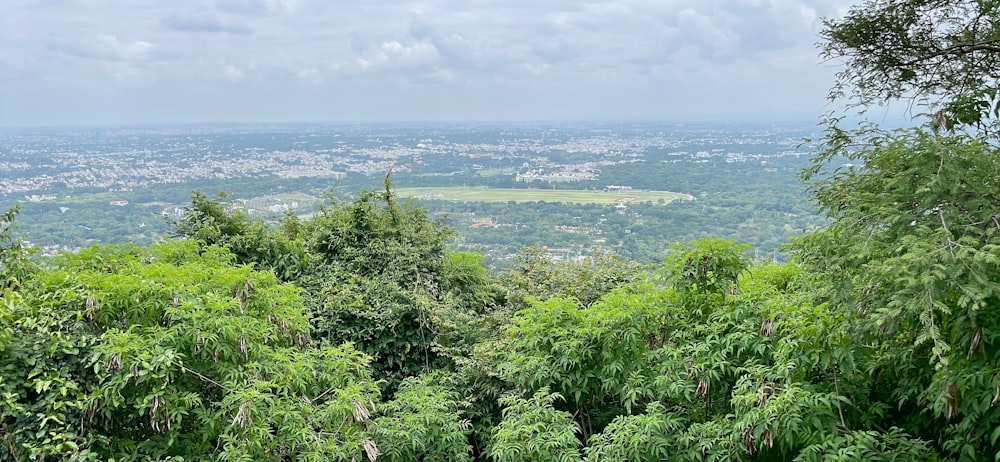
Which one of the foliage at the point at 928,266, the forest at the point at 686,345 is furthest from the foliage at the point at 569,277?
the foliage at the point at 928,266

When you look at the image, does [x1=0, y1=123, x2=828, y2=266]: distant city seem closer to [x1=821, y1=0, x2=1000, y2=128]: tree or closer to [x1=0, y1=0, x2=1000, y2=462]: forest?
[x1=0, y1=0, x2=1000, y2=462]: forest

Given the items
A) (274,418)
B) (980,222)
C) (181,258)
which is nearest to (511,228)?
(181,258)

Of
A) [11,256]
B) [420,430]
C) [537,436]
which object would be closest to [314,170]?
[11,256]

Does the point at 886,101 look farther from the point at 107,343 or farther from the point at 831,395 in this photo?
the point at 107,343

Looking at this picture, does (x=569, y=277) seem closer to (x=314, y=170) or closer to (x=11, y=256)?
(x=11, y=256)

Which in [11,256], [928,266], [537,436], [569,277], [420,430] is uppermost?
[928,266]

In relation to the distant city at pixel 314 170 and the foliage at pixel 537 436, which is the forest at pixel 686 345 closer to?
the foliage at pixel 537 436

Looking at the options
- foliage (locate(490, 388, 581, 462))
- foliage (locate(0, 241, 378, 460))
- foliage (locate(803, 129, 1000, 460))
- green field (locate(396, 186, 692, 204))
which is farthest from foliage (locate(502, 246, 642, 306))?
green field (locate(396, 186, 692, 204))
